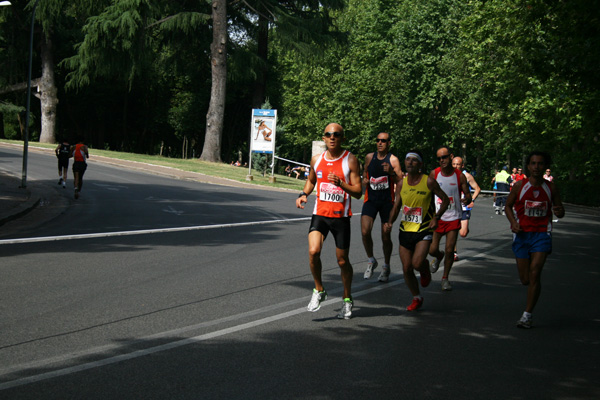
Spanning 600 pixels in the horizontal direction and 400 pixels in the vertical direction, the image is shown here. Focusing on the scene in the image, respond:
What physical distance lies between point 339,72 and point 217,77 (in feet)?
93.1

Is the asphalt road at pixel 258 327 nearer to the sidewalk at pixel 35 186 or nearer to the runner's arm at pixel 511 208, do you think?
the runner's arm at pixel 511 208

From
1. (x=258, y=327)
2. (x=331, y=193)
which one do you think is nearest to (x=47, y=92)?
(x=331, y=193)

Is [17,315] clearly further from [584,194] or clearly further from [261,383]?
[584,194]

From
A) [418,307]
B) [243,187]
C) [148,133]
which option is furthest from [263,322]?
[148,133]

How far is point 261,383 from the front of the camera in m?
4.88

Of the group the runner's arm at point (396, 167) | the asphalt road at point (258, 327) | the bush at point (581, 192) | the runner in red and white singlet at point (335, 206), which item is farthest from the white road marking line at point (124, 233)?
the bush at point (581, 192)

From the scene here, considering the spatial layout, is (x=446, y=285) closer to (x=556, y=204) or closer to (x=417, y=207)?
(x=417, y=207)

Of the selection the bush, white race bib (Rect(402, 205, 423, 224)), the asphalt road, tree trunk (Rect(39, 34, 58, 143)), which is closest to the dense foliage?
the bush

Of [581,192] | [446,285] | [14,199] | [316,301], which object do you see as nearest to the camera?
[316,301]

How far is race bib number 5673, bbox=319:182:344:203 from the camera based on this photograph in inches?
285

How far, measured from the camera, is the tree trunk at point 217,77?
37.2 metres

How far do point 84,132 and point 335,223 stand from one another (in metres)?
60.6

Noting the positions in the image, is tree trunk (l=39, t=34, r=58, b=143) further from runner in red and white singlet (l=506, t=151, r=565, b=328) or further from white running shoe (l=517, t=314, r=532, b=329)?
white running shoe (l=517, t=314, r=532, b=329)

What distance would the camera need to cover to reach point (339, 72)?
213 ft
